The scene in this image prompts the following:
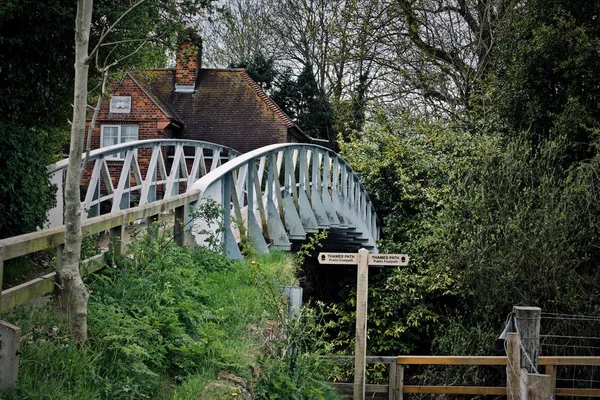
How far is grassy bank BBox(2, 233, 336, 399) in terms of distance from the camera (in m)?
4.34

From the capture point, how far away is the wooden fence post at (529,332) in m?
9.33

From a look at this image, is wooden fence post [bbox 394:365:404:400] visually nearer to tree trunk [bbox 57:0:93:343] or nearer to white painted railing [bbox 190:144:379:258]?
white painted railing [bbox 190:144:379:258]

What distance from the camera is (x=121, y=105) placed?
29781 millimetres

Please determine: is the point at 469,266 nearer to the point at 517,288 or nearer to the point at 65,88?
the point at 517,288

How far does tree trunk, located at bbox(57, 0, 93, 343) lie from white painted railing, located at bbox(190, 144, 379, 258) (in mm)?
3671

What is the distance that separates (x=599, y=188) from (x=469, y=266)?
10.7 feet

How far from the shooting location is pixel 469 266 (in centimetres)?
1711

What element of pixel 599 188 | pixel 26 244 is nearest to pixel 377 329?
pixel 599 188

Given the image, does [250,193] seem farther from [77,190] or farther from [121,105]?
[121,105]

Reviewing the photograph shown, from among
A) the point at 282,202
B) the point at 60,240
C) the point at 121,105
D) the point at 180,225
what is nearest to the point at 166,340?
the point at 60,240

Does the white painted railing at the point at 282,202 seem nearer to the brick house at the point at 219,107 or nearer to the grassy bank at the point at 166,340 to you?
the grassy bank at the point at 166,340

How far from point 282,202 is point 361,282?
269cm

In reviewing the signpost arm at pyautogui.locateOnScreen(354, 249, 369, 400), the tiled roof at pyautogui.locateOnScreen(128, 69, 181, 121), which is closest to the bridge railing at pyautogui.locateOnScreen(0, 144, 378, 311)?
A: the signpost arm at pyautogui.locateOnScreen(354, 249, 369, 400)

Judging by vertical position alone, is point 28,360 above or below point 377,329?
above
